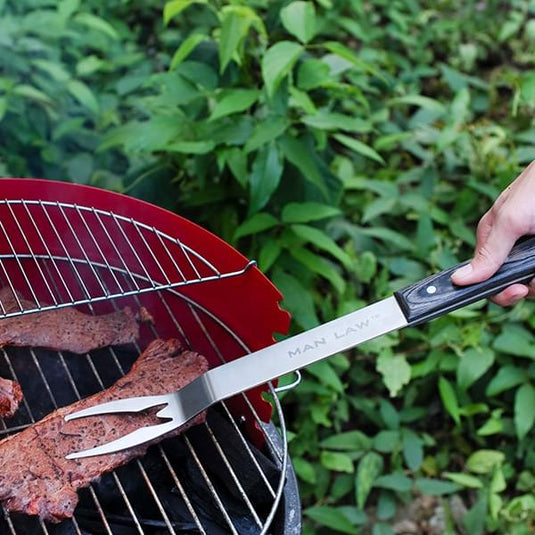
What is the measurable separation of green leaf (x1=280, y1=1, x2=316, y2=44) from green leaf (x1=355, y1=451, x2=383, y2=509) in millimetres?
1332

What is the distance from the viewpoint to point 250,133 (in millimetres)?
2234

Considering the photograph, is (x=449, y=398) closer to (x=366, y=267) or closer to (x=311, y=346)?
(x=366, y=267)

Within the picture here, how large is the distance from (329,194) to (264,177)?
33 cm

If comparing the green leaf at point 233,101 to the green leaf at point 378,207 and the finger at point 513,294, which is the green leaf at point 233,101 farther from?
the finger at point 513,294

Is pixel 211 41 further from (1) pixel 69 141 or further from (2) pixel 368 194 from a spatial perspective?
(2) pixel 368 194

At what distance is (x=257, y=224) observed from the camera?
7.37 feet

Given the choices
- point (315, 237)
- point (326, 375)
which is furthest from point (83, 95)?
point (326, 375)

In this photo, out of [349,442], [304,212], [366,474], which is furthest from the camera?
[349,442]

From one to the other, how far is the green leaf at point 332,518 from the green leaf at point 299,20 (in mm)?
1399

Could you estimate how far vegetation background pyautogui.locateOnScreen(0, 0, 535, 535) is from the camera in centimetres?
223

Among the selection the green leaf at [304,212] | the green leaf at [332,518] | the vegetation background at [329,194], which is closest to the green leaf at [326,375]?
the vegetation background at [329,194]

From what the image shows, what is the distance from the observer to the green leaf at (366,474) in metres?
2.30

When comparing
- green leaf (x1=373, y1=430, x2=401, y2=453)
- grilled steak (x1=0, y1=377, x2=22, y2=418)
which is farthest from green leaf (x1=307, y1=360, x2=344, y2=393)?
grilled steak (x1=0, y1=377, x2=22, y2=418)

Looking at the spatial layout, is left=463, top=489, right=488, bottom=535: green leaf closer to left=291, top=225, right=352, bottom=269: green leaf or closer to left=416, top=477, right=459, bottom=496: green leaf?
left=416, top=477, right=459, bottom=496: green leaf
